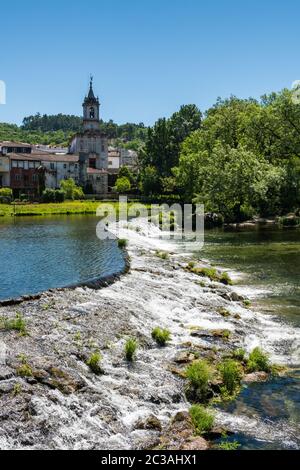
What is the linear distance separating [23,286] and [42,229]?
35.9 metres

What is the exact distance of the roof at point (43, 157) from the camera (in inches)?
4943

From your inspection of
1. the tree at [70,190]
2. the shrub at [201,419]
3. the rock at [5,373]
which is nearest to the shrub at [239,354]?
the shrub at [201,419]

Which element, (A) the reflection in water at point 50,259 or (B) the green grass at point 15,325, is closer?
(B) the green grass at point 15,325

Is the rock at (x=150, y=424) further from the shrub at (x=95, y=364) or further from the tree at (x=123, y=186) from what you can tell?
the tree at (x=123, y=186)

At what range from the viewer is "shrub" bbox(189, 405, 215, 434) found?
13.5m

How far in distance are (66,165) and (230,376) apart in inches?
4995

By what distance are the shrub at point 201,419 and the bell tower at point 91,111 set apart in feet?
460

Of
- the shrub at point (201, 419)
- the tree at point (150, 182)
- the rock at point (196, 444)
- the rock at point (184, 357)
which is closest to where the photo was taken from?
the rock at point (196, 444)

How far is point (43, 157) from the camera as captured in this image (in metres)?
135

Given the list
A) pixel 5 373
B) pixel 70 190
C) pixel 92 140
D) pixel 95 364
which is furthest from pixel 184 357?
pixel 92 140

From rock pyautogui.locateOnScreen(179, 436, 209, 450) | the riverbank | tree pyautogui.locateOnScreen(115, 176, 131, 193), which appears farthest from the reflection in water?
tree pyautogui.locateOnScreen(115, 176, 131, 193)
